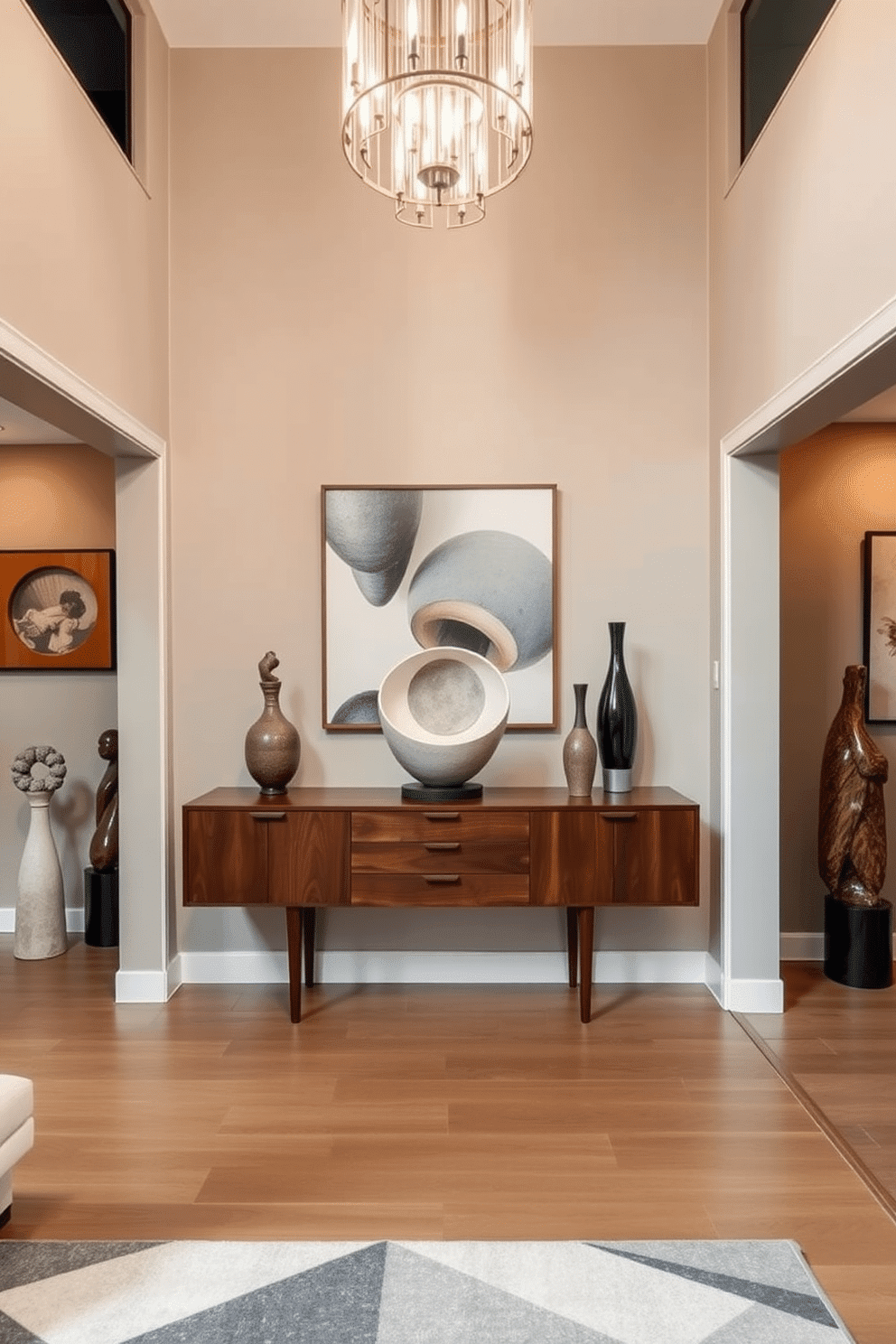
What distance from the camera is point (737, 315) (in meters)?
3.49

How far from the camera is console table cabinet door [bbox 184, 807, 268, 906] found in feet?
11.3

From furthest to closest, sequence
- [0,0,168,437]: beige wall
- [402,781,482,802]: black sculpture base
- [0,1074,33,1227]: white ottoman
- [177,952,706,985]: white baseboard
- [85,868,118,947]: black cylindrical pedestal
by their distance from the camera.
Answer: [85,868,118,947]: black cylindrical pedestal
[177,952,706,985]: white baseboard
[402,781,482,802]: black sculpture base
[0,0,168,437]: beige wall
[0,1074,33,1227]: white ottoman

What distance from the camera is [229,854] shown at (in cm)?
346

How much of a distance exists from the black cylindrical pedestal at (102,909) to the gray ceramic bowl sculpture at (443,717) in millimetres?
1636

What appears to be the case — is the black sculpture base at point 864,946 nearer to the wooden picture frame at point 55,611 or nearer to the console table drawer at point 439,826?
the console table drawer at point 439,826

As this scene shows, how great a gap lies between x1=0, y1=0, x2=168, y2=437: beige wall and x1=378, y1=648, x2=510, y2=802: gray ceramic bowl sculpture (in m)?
1.35

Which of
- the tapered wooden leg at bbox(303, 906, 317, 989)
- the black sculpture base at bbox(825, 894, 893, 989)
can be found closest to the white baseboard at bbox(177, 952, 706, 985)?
the tapered wooden leg at bbox(303, 906, 317, 989)

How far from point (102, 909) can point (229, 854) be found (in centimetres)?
130

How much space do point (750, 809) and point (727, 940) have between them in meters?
0.48

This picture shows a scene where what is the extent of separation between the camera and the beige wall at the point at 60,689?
4.71m

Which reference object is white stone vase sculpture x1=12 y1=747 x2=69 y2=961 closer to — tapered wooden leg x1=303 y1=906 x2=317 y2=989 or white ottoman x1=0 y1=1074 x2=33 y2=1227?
tapered wooden leg x1=303 y1=906 x2=317 y2=989

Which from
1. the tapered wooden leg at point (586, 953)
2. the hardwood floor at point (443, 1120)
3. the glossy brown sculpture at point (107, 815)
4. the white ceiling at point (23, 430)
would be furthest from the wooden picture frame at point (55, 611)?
the tapered wooden leg at point (586, 953)

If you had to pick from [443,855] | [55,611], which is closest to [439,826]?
[443,855]

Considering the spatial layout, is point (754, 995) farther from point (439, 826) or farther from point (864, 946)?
point (439, 826)
